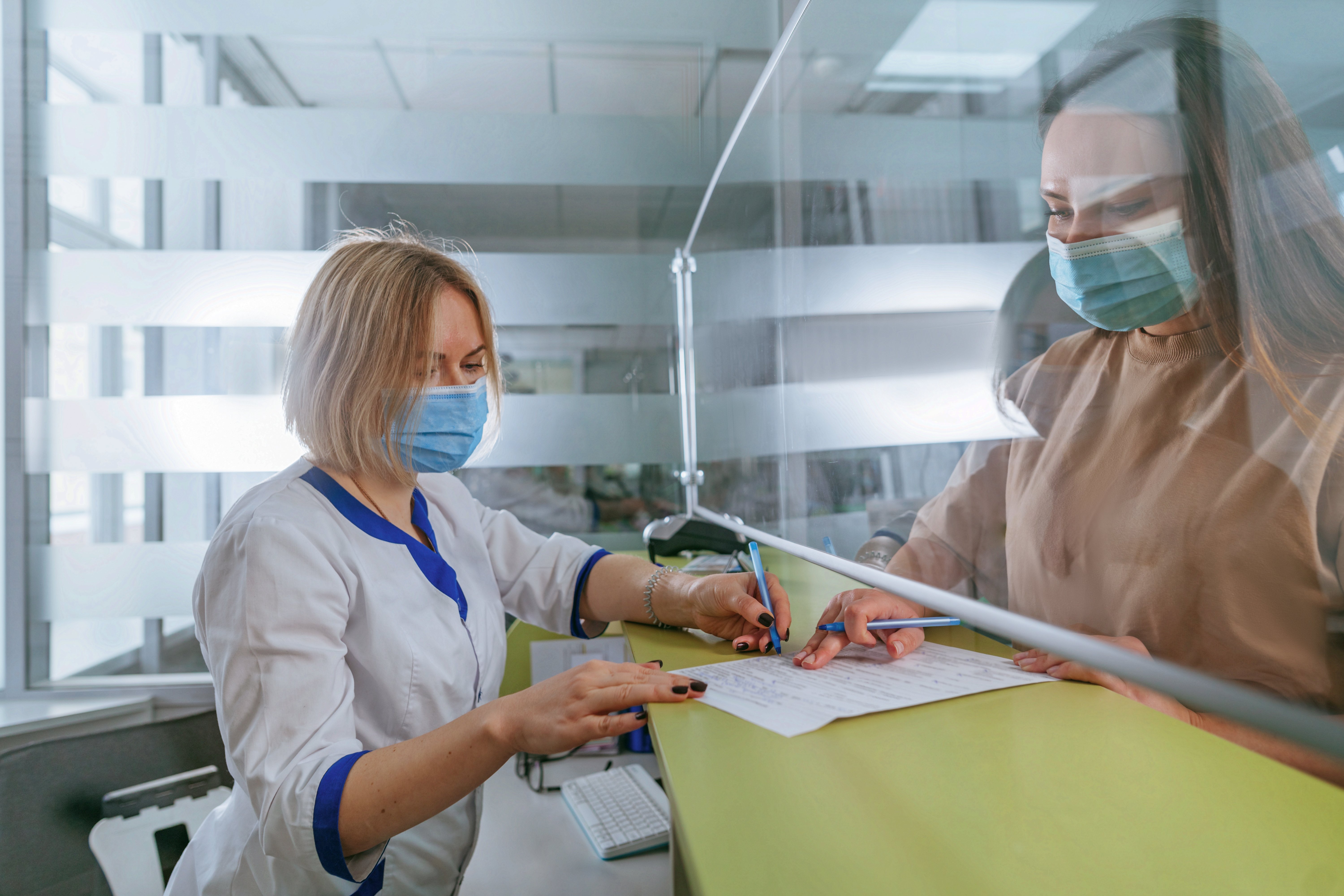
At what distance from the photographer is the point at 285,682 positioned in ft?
2.17

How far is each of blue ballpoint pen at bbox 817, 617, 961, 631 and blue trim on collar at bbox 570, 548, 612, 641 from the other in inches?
17.6

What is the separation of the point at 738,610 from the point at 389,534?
0.45 m

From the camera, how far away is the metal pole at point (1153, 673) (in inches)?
11.3

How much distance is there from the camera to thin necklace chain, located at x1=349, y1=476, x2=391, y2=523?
35.8 inches

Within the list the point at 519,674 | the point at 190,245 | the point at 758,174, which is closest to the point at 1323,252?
the point at 758,174

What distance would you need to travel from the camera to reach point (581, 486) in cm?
189

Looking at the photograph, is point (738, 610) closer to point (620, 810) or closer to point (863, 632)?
point (863, 632)

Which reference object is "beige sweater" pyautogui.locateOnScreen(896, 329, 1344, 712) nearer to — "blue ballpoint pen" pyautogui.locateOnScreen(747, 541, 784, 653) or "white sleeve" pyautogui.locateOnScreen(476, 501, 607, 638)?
"blue ballpoint pen" pyautogui.locateOnScreen(747, 541, 784, 653)

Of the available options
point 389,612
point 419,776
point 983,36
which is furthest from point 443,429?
point 983,36

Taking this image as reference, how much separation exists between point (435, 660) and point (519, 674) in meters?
0.76

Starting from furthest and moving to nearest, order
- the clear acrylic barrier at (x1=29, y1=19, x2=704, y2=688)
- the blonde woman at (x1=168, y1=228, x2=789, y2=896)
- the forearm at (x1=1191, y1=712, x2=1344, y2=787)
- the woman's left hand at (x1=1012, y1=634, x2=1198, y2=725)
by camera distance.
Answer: the clear acrylic barrier at (x1=29, y1=19, x2=704, y2=688)
the blonde woman at (x1=168, y1=228, x2=789, y2=896)
the woman's left hand at (x1=1012, y1=634, x2=1198, y2=725)
the forearm at (x1=1191, y1=712, x2=1344, y2=787)

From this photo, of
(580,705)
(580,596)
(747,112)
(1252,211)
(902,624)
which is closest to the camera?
(1252,211)

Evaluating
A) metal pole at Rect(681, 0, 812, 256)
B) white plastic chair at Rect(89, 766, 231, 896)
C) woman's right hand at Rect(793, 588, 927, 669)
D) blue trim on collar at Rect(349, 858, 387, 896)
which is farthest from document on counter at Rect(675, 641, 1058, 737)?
white plastic chair at Rect(89, 766, 231, 896)

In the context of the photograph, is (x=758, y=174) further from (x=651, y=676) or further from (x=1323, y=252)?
(x=1323, y=252)
